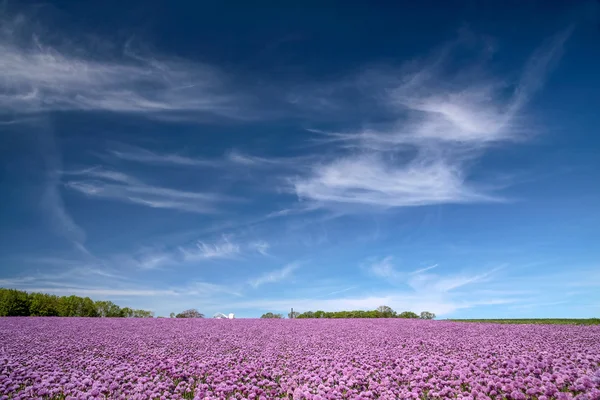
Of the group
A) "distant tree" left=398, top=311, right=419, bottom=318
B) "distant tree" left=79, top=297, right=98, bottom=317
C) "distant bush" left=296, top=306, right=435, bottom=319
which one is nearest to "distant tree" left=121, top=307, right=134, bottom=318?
"distant tree" left=79, top=297, right=98, bottom=317

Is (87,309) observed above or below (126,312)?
above

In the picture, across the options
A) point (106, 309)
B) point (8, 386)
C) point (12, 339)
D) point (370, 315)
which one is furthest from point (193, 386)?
point (106, 309)

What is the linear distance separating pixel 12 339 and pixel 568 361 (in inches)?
706

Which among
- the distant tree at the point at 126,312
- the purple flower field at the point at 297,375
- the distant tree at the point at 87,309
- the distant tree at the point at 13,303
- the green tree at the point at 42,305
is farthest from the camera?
the distant tree at the point at 126,312

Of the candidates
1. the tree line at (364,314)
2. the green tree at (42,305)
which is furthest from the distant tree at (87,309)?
the tree line at (364,314)

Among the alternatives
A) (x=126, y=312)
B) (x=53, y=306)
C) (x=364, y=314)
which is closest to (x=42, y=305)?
(x=53, y=306)

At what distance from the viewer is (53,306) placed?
42.2 meters

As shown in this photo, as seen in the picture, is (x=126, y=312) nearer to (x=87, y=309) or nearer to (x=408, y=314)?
(x=87, y=309)

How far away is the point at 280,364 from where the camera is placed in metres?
8.91

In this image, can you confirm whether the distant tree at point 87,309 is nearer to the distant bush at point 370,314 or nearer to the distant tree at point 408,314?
the distant bush at point 370,314

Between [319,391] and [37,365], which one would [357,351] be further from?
[37,365]

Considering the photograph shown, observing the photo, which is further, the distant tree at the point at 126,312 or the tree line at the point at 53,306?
the distant tree at the point at 126,312

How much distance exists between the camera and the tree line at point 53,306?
38.6 m

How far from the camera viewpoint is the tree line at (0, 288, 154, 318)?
38562 mm
